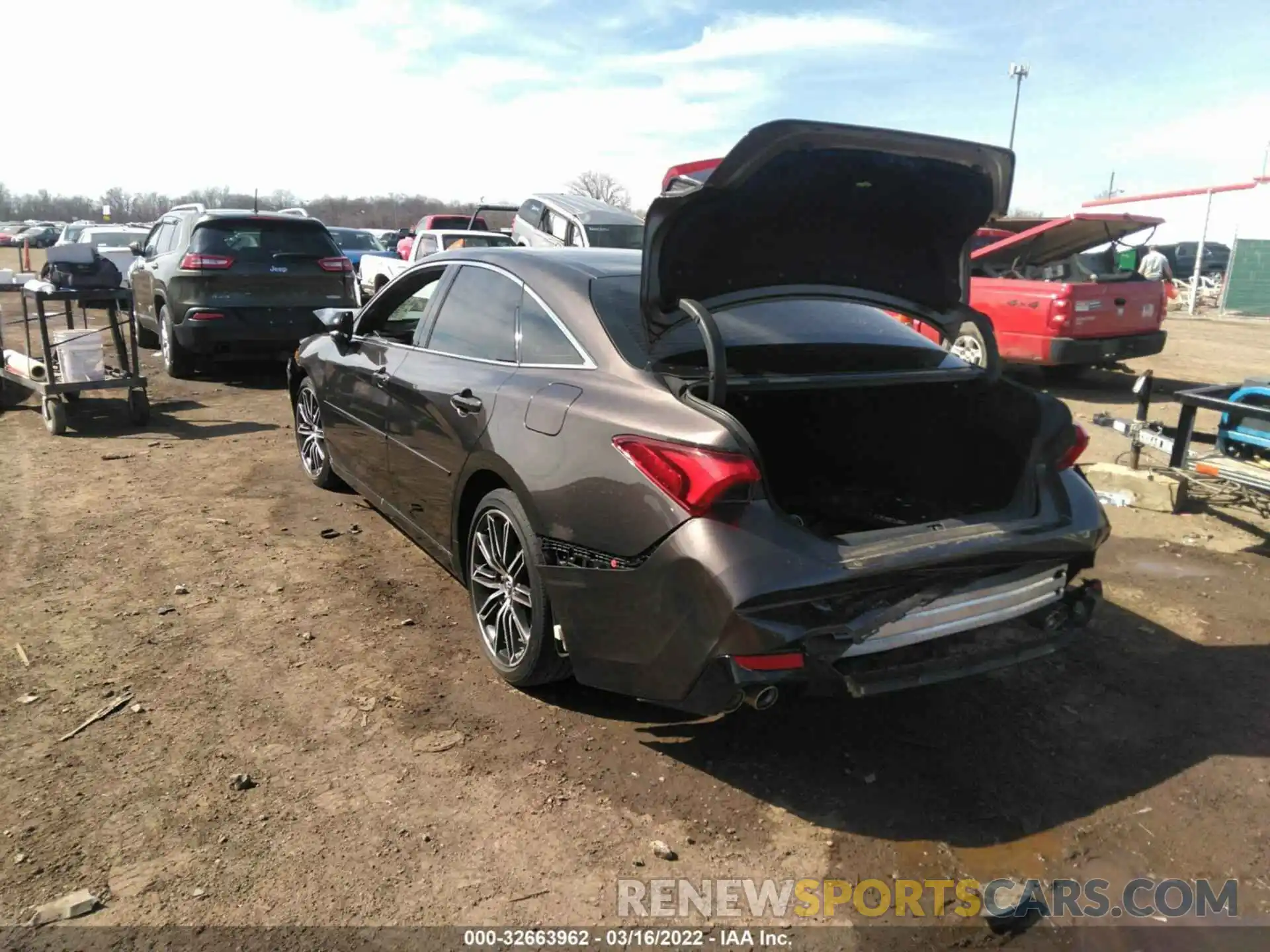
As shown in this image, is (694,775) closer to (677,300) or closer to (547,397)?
(547,397)

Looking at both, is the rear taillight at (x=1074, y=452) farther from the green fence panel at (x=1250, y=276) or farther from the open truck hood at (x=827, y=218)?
the green fence panel at (x=1250, y=276)

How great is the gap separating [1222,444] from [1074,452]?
2.97 metres

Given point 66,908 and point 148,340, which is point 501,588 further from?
point 148,340

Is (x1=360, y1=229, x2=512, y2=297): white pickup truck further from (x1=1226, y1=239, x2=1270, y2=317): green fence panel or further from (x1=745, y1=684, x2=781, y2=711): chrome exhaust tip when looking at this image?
(x1=1226, y1=239, x2=1270, y2=317): green fence panel

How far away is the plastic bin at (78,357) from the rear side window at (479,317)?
4.69 meters

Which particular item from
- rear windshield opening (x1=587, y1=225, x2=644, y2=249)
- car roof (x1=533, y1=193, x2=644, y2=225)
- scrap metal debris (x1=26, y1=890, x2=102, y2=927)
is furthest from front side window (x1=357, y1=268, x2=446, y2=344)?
car roof (x1=533, y1=193, x2=644, y2=225)

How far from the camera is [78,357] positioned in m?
7.30

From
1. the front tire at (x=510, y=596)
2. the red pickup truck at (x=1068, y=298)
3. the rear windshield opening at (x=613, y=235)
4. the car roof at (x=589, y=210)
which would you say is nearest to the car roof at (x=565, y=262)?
the front tire at (x=510, y=596)

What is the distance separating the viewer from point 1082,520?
317 centimetres

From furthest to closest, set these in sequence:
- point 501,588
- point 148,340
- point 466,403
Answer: point 148,340 < point 466,403 < point 501,588

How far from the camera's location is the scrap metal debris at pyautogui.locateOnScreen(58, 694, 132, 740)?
3.15 meters

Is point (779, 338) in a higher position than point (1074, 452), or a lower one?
higher

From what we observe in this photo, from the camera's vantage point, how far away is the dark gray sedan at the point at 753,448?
2643 millimetres

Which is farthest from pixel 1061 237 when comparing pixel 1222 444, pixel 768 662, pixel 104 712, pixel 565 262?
pixel 104 712
